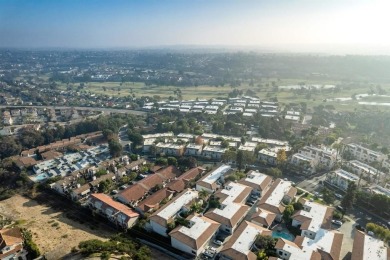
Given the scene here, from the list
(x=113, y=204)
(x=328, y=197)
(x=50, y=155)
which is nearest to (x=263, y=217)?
(x=328, y=197)

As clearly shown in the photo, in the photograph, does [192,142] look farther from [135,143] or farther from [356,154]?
[356,154]

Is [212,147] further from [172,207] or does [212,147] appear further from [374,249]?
[374,249]

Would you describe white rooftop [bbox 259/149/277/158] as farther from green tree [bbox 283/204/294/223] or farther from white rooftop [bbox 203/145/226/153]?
green tree [bbox 283/204/294/223]

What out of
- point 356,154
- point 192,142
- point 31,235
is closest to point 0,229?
point 31,235

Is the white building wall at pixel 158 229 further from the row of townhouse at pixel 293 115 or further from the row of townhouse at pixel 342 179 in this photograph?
the row of townhouse at pixel 293 115

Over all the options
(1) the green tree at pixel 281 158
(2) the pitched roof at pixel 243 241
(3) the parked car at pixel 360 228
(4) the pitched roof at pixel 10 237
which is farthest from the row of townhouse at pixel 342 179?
(4) the pitched roof at pixel 10 237

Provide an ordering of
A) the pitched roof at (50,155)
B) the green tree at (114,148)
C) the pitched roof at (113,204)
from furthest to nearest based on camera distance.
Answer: the pitched roof at (50,155)
the green tree at (114,148)
the pitched roof at (113,204)
